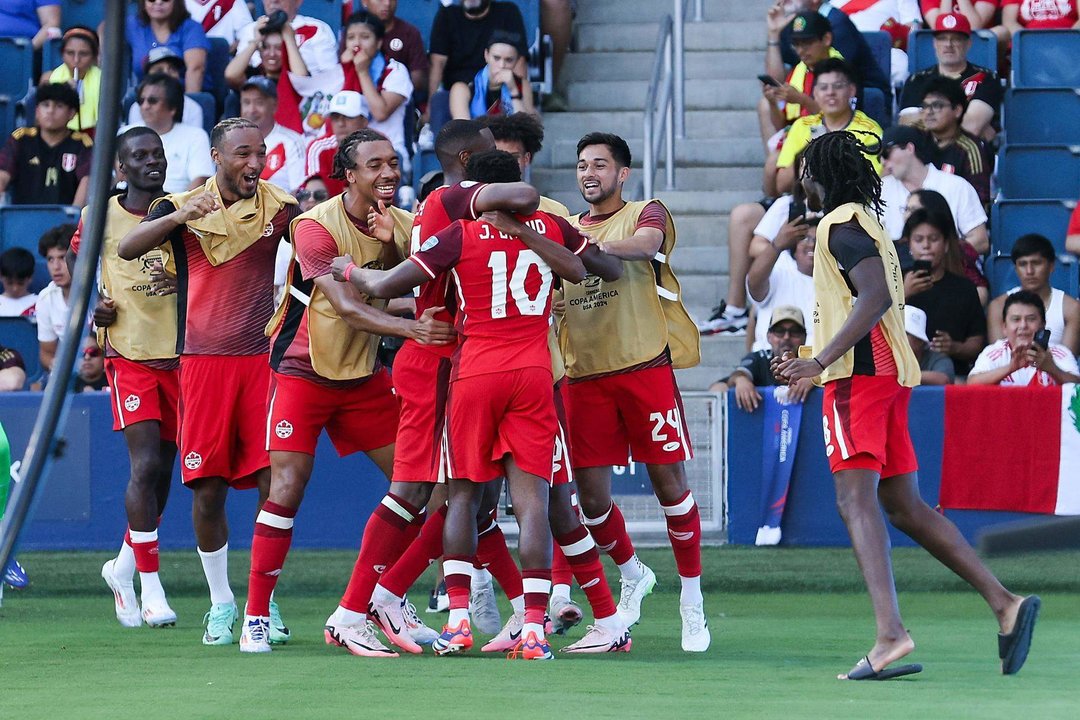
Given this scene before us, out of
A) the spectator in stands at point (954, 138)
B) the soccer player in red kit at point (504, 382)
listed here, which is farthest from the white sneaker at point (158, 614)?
the spectator in stands at point (954, 138)

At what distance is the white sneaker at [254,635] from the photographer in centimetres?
730

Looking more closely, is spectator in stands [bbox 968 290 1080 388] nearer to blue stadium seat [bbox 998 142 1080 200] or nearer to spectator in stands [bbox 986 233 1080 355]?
spectator in stands [bbox 986 233 1080 355]

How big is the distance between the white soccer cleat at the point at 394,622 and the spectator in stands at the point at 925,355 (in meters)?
5.31

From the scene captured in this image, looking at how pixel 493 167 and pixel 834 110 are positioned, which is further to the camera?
pixel 834 110

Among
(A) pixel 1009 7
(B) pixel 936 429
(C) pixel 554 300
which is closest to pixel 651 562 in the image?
(B) pixel 936 429

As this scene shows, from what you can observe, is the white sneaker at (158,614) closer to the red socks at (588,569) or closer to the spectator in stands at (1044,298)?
the red socks at (588,569)

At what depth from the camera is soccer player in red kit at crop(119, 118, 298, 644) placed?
309 inches

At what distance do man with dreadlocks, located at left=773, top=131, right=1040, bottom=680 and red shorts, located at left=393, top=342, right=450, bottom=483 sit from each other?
1541mm

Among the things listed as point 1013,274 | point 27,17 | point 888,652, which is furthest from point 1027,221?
point 27,17

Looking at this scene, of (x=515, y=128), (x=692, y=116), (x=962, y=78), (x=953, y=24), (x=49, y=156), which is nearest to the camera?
(x=515, y=128)

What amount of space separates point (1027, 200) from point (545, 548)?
7701 millimetres

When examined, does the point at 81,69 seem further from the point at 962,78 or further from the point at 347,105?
the point at 962,78

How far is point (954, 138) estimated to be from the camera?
525 inches

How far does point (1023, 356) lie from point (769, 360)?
1.70 m
